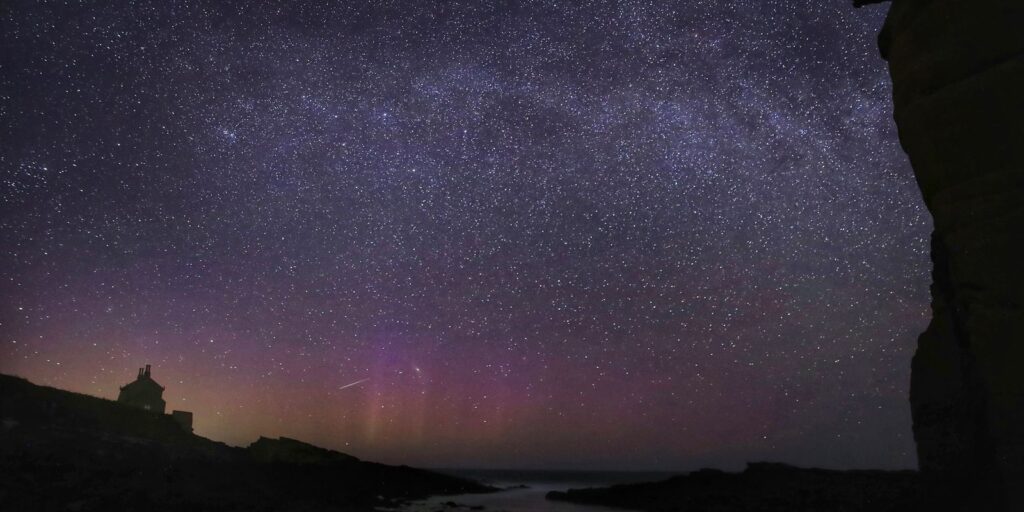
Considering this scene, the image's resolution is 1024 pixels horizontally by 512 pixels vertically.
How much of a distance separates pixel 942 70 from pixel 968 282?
6.63 meters

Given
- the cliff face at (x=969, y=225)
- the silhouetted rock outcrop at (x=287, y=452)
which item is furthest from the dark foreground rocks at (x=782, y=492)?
the silhouetted rock outcrop at (x=287, y=452)

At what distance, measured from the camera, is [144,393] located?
6197cm

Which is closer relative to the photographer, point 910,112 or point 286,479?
Answer: point 910,112

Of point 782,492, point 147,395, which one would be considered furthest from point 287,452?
point 782,492

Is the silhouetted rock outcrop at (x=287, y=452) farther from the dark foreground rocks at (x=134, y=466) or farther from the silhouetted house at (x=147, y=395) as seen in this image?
the silhouetted house at (x=147, y=395)

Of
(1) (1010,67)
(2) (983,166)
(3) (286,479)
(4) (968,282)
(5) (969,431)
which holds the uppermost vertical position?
(1) (1010,67)

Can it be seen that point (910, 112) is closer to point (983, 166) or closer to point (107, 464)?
point (983, 166)

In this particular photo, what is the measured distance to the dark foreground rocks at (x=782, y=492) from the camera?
3139 centimetres

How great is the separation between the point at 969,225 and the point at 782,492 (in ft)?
99.2

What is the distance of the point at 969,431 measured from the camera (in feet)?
65.4

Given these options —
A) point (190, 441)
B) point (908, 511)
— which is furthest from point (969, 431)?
point (190, 441)

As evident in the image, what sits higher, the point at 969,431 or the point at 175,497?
the point at 969,431

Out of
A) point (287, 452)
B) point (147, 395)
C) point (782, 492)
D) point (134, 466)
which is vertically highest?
point (147, 395)

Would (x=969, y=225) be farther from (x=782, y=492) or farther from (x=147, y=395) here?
(x=147, y=395)
